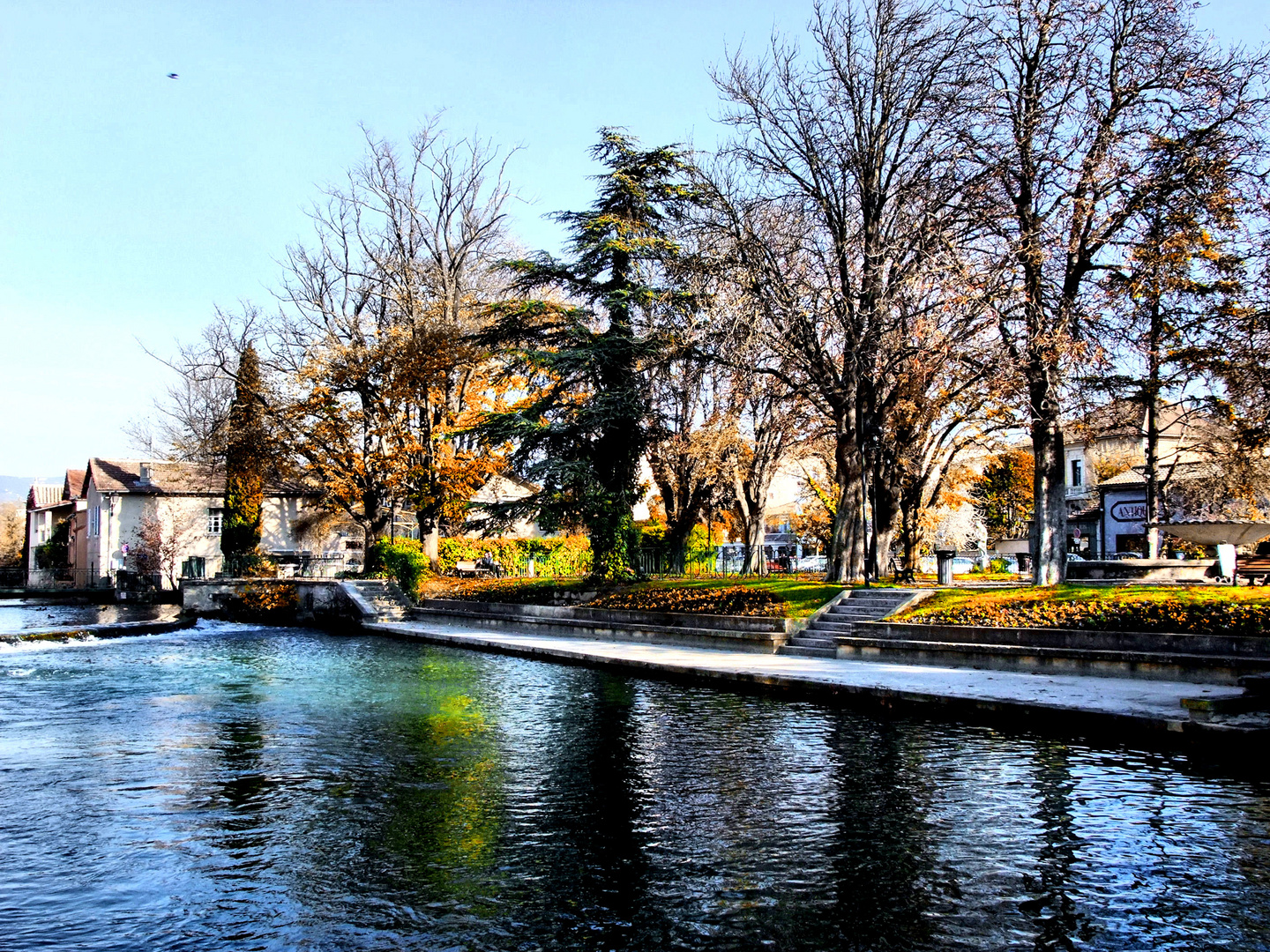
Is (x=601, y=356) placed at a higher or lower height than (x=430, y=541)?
higher

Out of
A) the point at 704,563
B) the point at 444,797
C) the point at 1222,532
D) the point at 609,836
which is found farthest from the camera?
the point at 704,563

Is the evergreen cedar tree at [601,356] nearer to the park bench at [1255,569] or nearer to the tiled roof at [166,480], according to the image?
the park bench at [1255,569]

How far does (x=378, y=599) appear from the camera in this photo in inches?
1292

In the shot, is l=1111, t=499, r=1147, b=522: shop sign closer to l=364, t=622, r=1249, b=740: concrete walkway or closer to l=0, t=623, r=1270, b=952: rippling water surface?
l=364, t=622, r=1249, b=740: concrete walkway

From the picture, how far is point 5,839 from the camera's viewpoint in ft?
26.5

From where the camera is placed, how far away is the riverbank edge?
10547 mm

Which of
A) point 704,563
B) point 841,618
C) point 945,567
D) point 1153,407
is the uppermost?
point 1153,407

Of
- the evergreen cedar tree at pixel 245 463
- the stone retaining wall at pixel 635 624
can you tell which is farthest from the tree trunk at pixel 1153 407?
the evergreen cedar tree at pixel 245 463

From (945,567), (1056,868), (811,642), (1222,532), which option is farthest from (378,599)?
(1056,868)

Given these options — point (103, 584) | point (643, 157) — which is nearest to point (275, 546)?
point (103, 584)

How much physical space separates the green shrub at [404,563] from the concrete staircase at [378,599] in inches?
13.5

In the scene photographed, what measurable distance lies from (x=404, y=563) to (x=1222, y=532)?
24.7m

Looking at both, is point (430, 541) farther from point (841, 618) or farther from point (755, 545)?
point (841, 618)

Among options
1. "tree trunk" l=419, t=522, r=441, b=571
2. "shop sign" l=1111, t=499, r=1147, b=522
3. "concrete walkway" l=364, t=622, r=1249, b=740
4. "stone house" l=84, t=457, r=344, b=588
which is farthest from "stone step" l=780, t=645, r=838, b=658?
"shop sign" l=1111, t=499, r=1147, b=522
